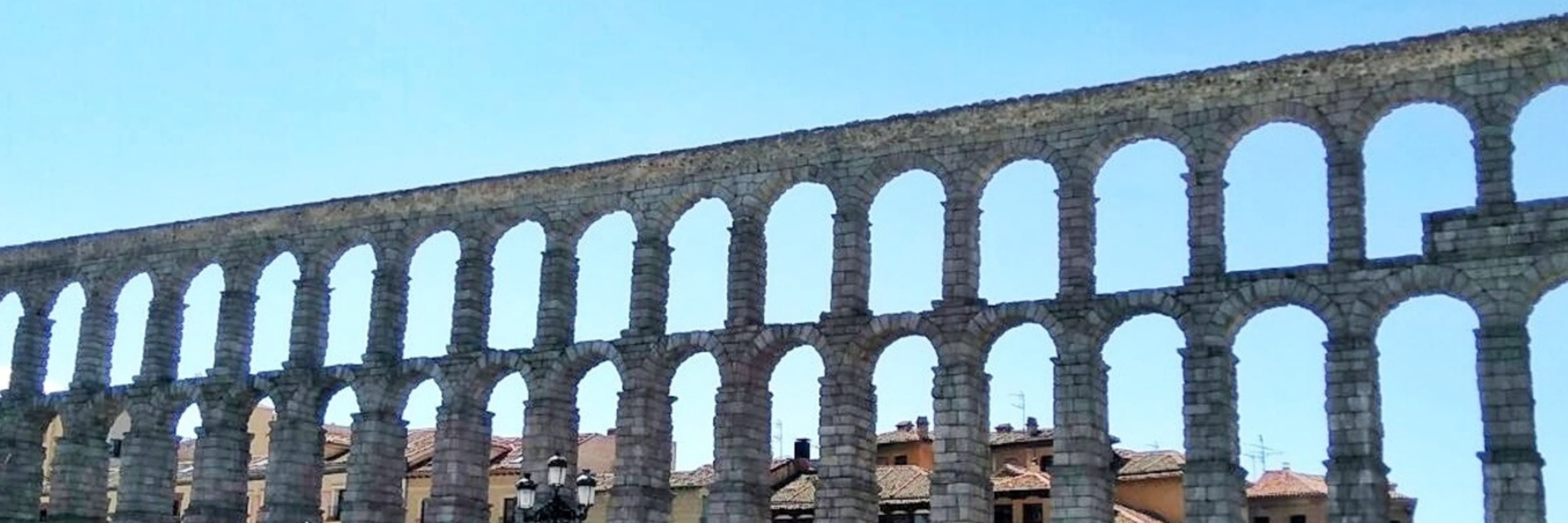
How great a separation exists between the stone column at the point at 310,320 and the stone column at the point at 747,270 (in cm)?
1096

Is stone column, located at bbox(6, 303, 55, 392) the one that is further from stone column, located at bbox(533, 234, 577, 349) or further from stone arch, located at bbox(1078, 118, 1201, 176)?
stone arch, located at bbox(1078, 118, 1201, 176)

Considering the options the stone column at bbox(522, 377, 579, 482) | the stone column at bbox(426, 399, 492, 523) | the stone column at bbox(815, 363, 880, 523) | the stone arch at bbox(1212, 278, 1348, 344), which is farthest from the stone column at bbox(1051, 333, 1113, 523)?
the stone column at bbox(426, 399, 492, 523)

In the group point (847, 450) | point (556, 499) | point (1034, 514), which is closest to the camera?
point (556, 499)

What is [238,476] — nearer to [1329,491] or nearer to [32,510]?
[32,510]

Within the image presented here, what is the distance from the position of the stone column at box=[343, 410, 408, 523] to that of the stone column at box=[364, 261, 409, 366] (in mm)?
1317

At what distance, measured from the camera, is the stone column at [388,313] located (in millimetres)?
43562

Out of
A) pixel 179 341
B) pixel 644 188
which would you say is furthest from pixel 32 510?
pixel 644 188

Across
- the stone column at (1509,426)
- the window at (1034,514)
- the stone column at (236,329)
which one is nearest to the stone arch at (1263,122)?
the stone column at (1509,426)

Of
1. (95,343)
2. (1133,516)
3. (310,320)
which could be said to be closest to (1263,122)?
(1133,516)

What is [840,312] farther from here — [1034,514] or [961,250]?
[1034,514]

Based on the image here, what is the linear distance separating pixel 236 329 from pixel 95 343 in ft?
15.8

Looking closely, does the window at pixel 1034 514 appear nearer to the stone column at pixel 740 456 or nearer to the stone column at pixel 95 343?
the stone column at pixel 740 456

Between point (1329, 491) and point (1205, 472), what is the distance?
6.96 ft

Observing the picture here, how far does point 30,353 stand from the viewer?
162ft
